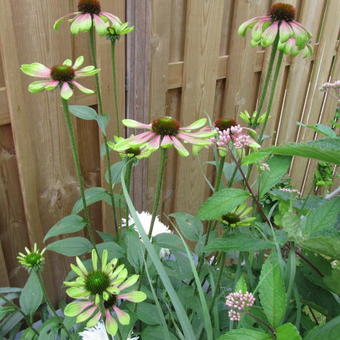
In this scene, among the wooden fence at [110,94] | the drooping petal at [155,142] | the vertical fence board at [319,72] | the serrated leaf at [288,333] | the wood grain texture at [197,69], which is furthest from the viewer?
the vertical fence board at [319,72]

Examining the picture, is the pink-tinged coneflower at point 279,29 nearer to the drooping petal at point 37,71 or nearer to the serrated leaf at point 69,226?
the drooping petal at point 37,71

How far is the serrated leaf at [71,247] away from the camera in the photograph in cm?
83

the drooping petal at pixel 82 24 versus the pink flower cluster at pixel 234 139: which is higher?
the drooping petal at pixel 82 24

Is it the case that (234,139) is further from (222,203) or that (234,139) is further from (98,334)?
(98,334)

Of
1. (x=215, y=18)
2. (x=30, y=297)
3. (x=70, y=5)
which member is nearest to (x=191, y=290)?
(x=30, y=297)

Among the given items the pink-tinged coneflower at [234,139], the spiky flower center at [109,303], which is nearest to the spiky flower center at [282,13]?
the pink-tinged coneflower at [234,139]

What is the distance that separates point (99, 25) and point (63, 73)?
142mm

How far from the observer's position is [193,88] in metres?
1.52

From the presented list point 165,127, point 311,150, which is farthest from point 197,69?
point 311,150

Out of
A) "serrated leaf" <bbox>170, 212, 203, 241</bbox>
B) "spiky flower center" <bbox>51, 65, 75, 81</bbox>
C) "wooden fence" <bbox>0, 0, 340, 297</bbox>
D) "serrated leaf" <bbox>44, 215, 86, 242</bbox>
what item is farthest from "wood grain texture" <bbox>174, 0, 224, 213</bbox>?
"spiky flower center" <bbox>51, 65, 75, 81</bbox>

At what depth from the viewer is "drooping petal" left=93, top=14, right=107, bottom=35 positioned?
69cm

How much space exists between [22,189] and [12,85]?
0.33 m

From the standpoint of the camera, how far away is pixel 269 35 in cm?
72

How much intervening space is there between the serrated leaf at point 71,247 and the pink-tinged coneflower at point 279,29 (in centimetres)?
58
